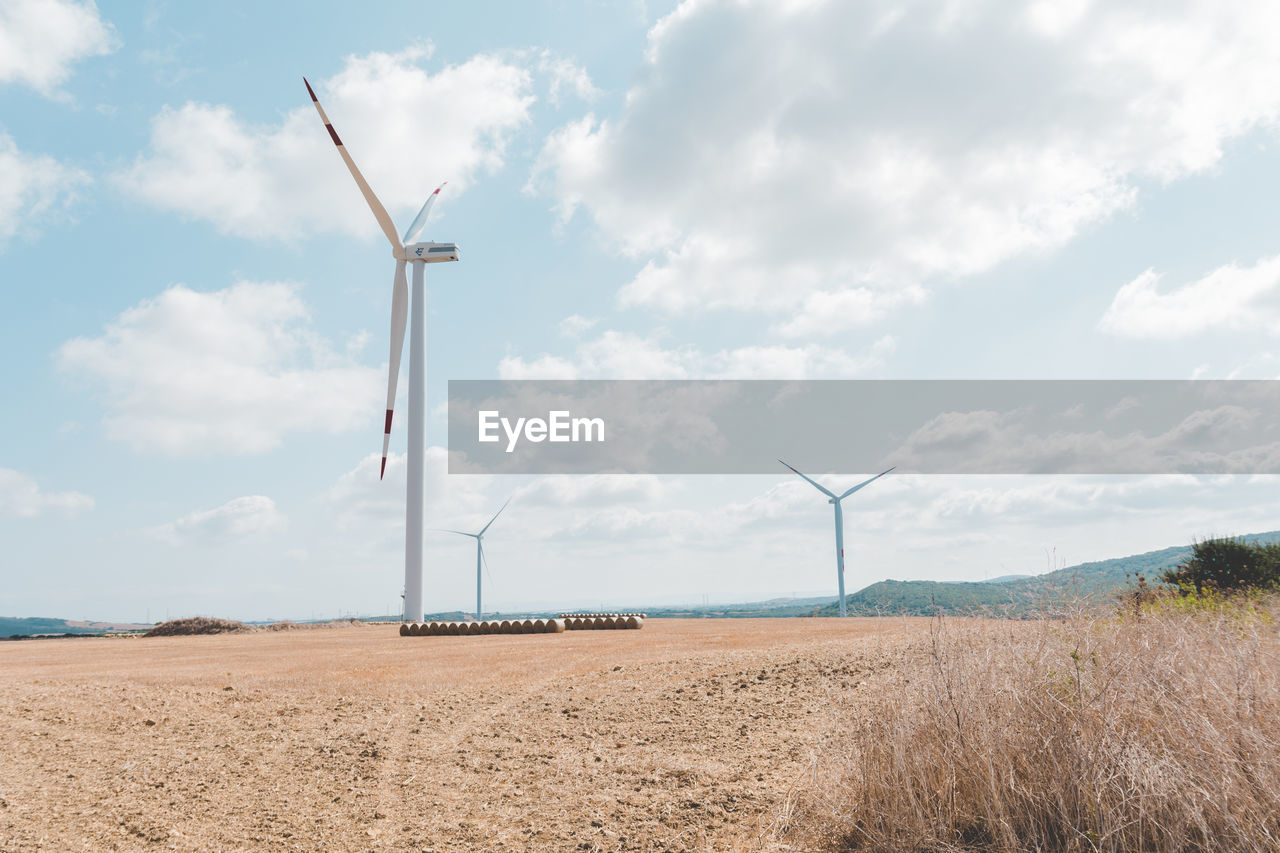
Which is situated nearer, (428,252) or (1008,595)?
(1008,595)

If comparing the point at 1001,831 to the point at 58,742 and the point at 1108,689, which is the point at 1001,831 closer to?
the point at 1108,689

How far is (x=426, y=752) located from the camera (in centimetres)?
1340

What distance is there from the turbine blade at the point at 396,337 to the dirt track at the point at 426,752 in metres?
38.5

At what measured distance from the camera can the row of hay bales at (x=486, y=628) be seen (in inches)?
1578

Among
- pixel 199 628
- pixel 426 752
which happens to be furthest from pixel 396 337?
pixel 426 752

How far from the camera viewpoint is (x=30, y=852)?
361 inches

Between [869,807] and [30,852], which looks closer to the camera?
[869,807]

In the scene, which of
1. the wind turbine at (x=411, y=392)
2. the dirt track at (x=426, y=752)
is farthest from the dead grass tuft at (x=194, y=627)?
the dirt track at (x=426, y=752)

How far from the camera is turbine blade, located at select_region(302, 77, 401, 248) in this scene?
57.9 metres

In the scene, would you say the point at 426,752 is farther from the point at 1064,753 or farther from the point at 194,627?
the point at 194,627

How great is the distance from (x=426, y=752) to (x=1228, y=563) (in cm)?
3745

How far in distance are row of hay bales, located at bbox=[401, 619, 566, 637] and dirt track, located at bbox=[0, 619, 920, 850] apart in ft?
54.0

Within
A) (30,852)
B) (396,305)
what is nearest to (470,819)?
(30,852)

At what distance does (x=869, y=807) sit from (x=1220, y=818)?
10.1 ft
